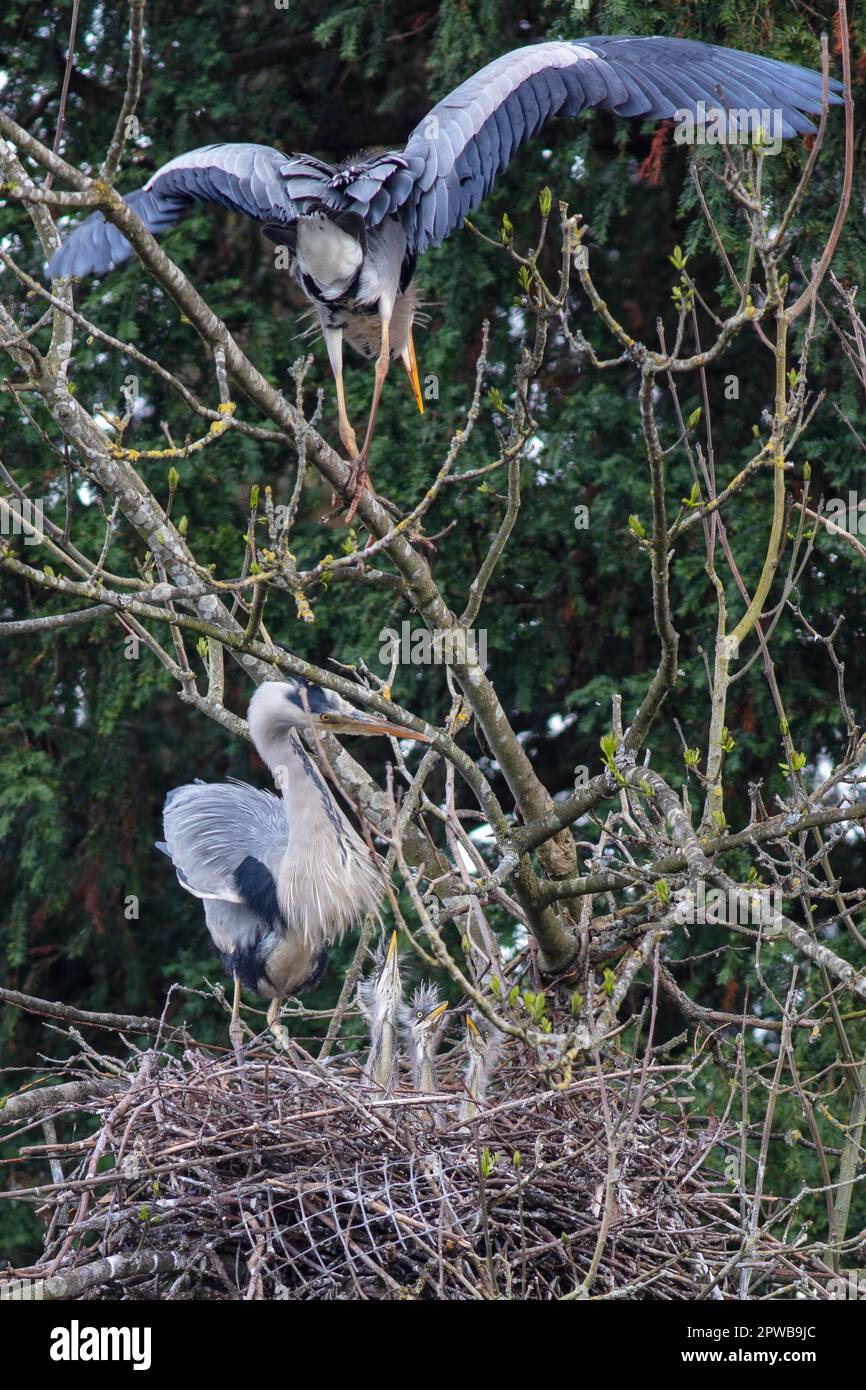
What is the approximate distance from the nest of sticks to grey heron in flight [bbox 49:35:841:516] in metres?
1.63

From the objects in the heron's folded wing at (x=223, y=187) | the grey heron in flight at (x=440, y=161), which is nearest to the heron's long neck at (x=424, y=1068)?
the grey heron in flight at (x=440, y=161)

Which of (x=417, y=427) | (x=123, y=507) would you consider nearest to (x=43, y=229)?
(x=123, y=507)

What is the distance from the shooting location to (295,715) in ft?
14.6

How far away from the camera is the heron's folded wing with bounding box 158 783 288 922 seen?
16.0ft

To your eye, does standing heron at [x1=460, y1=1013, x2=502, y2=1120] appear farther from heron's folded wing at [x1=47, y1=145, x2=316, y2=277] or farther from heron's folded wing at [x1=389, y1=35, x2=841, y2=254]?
heron's folded wing at [x1=47, y1=145, x2=316, y2=277]

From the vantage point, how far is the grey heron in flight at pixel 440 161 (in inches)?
169

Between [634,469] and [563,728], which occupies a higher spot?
[634,469]

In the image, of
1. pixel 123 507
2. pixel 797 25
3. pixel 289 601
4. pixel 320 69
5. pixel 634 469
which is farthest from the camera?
pixel 320 69

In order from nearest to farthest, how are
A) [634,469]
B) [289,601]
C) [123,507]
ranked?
1. [123,507]
2. [634,469]
3. [289,601]

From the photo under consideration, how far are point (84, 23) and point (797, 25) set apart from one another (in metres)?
3.01

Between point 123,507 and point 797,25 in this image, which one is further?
point 797,25

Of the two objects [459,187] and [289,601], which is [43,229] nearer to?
[459,187]

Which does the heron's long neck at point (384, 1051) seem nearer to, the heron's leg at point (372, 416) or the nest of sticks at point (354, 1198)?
the nest of sticks at point (354, 1198)

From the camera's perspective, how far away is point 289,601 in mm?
6473
